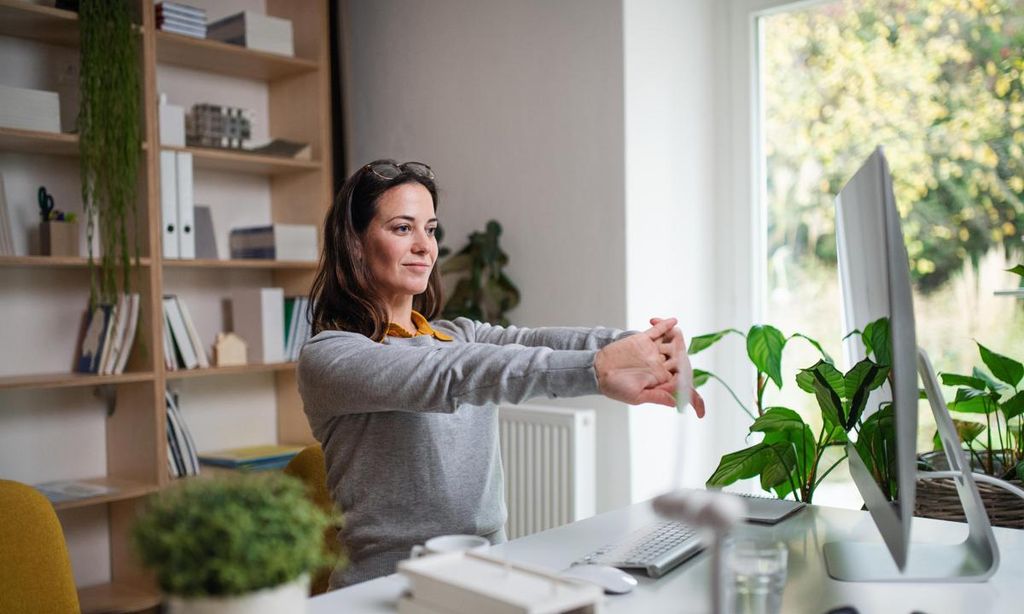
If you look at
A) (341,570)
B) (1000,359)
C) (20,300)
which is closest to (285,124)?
(20,300)

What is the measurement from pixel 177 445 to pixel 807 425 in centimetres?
209

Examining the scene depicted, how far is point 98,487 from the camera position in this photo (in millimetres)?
2811

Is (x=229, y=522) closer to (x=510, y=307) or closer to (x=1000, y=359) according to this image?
(x=1000, y=359)

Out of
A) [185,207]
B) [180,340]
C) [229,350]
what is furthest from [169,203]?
[229,350]

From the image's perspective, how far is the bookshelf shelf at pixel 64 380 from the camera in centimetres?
257

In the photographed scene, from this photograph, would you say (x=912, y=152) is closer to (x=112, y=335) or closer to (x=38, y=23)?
(x=112, y=335)

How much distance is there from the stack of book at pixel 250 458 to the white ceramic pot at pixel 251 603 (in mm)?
2315

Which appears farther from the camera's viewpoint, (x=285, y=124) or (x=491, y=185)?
(x=285, y=124)

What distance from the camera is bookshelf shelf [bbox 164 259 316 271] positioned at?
2.95m

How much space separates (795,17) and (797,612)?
87.7 inches

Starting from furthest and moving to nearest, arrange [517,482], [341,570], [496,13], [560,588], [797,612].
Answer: [496,13] → [517,482] → [341,570] → [797,612] → [560,588]

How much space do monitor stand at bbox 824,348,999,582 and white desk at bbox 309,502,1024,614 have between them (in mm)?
19

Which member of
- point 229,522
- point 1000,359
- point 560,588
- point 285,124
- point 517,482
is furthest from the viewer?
point 285,124

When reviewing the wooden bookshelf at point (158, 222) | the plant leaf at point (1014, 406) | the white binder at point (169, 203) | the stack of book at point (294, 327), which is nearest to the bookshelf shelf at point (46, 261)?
the wooden bookshelf at point (158, 222)
